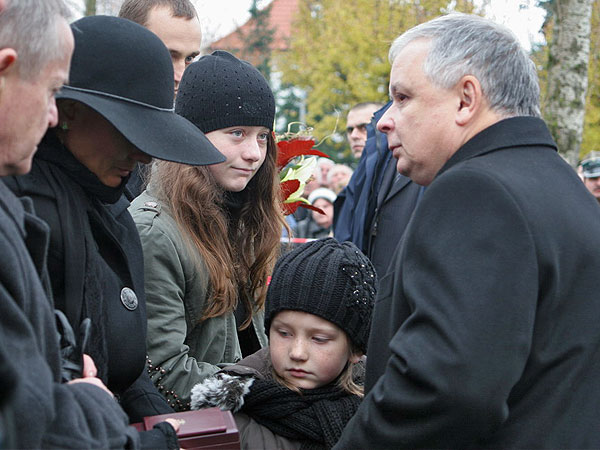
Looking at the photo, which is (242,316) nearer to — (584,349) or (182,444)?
(182,444)

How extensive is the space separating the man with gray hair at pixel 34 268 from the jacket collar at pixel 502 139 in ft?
3.66

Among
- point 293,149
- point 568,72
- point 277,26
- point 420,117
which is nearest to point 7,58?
point 420,117

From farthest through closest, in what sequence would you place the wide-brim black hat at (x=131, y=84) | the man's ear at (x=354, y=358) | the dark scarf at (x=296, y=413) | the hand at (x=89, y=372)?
1. the man's ear at (x=354, y=358)
2. the dark scarf at (x=296, y=413)
3. the wide-brim black hat at (x=131, y=84)
4. the hand at (x=89, y=372)

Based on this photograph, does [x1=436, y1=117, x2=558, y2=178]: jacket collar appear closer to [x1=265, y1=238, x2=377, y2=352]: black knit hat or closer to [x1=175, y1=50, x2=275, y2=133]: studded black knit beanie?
[x1=265, y1=238, x2=377, y2=352]: black knit hat

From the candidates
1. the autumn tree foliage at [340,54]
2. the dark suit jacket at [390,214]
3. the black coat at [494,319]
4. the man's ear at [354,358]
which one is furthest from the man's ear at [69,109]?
the autumn tree foliage at [340,54]

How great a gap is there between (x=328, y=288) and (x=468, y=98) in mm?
919

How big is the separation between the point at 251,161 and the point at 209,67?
0.46 m

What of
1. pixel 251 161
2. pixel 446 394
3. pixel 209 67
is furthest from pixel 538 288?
pixel 209 67

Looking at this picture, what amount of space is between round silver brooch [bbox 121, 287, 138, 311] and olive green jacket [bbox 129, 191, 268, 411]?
54cm

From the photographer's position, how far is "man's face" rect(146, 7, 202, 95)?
396 cm

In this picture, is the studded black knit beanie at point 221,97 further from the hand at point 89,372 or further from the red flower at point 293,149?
the hand at point 89,372

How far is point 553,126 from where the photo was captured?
729 centimetres

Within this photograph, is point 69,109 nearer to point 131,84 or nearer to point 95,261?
point 131,84

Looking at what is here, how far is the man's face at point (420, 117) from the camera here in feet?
7.46
